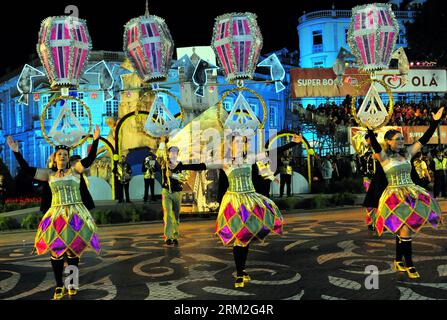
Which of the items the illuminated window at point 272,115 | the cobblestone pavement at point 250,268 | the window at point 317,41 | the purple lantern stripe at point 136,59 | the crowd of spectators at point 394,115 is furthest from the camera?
the window at point 317,41

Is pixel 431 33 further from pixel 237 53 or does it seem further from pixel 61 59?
pixel 61 59

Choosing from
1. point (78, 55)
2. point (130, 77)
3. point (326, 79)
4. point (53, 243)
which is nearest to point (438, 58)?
point (326, 79)

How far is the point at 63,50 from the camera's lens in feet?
27.1

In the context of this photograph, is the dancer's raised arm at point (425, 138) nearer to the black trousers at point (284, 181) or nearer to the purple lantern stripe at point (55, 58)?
the purple lantern stripe at point (55, 58)

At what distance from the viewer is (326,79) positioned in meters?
24.1

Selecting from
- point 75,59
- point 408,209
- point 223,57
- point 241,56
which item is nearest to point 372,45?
point 241,56

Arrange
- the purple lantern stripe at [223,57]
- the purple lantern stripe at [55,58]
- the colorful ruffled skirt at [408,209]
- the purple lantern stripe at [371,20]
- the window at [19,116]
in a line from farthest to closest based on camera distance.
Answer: the window at [19,116]
the purple lantern stripe at [371,20]
the purple lantern stripe at [223,57]
the purple lantern stripe at [55,58]
the colorful ruffled skirt at [408,209]

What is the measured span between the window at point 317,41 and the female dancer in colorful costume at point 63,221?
53.4 m

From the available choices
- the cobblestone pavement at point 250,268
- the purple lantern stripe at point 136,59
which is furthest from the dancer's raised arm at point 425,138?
Result: the purple lantern stripe at point 136,59

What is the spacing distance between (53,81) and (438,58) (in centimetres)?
3265

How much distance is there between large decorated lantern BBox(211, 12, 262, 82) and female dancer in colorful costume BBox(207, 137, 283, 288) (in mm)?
2310

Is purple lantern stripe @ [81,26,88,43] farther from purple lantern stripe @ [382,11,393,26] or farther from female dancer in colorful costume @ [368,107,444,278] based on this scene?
purple lantern stripe @ [382,11,393,26]

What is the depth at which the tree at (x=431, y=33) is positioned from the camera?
34125mm

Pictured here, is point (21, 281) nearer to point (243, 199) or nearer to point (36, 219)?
point (243, 199)
